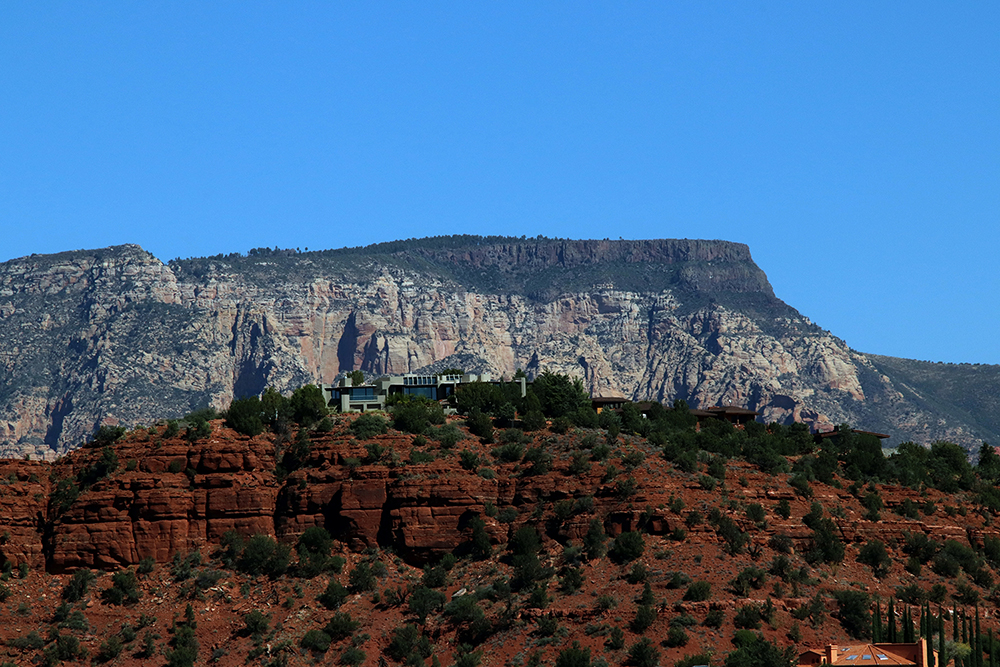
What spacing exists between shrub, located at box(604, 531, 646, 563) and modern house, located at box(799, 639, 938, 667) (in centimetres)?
1318

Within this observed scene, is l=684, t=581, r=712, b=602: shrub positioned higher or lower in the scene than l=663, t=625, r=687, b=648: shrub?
higher

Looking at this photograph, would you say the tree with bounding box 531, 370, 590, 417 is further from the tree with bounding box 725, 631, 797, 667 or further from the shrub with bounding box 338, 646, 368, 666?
the tree with bounding box 725, 631, 797, 667

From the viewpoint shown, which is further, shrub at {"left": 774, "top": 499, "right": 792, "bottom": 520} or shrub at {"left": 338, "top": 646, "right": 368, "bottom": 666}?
shrub at {"left": 774, "top": 499, "right": 792, "bottom": 520}

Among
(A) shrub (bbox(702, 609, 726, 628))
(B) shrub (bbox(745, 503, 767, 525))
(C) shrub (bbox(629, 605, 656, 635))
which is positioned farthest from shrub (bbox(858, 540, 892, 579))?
(C) shrub (bbox(629, 605, 656, 635))

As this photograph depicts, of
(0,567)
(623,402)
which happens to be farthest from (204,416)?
(623,402)

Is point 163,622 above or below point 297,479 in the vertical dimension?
below

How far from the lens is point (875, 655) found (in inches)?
3056

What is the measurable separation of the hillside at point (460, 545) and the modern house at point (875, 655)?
4401 millimetres

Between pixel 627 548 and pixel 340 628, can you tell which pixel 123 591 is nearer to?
pixel 340 628

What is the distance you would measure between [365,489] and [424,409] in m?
10.6

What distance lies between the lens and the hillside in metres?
87.6

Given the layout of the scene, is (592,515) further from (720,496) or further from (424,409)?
(424,409)

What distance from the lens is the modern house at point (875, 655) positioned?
76.7 metres

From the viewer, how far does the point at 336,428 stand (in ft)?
347
